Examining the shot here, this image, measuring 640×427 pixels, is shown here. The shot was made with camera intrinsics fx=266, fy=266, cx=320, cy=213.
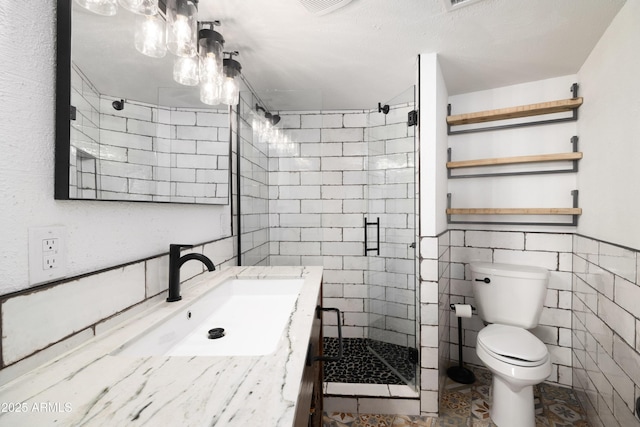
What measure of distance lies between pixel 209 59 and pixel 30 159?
0.91 metres

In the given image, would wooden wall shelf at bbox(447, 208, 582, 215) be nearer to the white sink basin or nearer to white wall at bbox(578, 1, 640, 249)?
white wall at bbox(578, 1, 640, 249)

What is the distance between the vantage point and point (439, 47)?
65.9 inches

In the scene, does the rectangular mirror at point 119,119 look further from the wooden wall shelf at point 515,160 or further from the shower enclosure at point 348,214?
the wooden wall shelf at point 515,160

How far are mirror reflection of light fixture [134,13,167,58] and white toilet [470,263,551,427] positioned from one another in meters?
2.29

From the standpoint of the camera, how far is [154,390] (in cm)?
53

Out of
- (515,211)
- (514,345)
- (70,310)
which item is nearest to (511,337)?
(514,345)

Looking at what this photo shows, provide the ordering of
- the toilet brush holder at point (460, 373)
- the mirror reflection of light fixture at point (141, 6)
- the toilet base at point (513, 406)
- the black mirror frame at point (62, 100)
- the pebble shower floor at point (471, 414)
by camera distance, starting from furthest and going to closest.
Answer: the toilet brush holder at point (460, 373)
the pebble shower floor at point (471, 414)
the toilet base at point (513, 406)
the mirror reflection of light fixture at point (141, 6)
the black mirror frame at point (62, 100)

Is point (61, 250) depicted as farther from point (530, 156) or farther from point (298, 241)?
point (530, 156)

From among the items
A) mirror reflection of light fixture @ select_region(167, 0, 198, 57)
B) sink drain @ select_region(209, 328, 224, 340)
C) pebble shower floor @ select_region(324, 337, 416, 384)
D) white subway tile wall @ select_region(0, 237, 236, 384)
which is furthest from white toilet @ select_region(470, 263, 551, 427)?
mirror reflection of light fixture @ select_region(167, 0, 198, 57)

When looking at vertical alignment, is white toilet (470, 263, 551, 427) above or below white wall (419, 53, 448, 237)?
below

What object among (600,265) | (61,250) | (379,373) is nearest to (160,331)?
(61,250)

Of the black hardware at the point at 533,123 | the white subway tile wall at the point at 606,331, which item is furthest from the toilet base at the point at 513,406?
the black hardware at the point at 533,123

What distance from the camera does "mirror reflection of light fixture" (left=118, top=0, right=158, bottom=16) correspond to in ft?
2.75

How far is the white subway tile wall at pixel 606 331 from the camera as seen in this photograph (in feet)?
4.07
